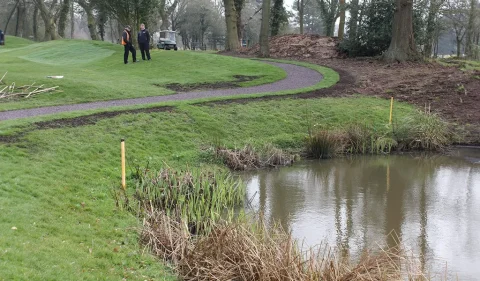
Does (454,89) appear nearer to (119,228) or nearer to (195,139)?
(195,139)

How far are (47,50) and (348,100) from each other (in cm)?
2400

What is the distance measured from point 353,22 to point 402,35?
5.45m

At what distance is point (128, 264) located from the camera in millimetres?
6871

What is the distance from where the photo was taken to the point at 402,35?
26.4 metres

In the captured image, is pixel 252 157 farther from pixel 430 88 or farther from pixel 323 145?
pixel 430 88

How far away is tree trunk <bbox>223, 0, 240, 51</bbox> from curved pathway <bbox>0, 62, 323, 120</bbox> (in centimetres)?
959

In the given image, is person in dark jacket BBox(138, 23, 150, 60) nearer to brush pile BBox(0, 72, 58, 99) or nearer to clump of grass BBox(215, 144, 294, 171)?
brush pile BBox(0, 72, 58, 99)

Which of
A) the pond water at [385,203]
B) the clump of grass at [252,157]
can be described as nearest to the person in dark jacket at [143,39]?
the clump of grass at [252,157]

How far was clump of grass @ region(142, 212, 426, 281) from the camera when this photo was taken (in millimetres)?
6164

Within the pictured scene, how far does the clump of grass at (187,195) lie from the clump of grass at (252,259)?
3.24 ft

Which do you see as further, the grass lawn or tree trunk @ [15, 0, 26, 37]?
tree trunk @ [15, 0, 26, 37]

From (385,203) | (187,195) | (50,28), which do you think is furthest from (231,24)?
(187,195)

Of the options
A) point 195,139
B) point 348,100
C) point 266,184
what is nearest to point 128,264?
point 266,184

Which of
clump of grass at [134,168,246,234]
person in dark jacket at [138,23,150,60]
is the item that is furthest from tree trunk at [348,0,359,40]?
clump of grass at [134,168,246,234]
